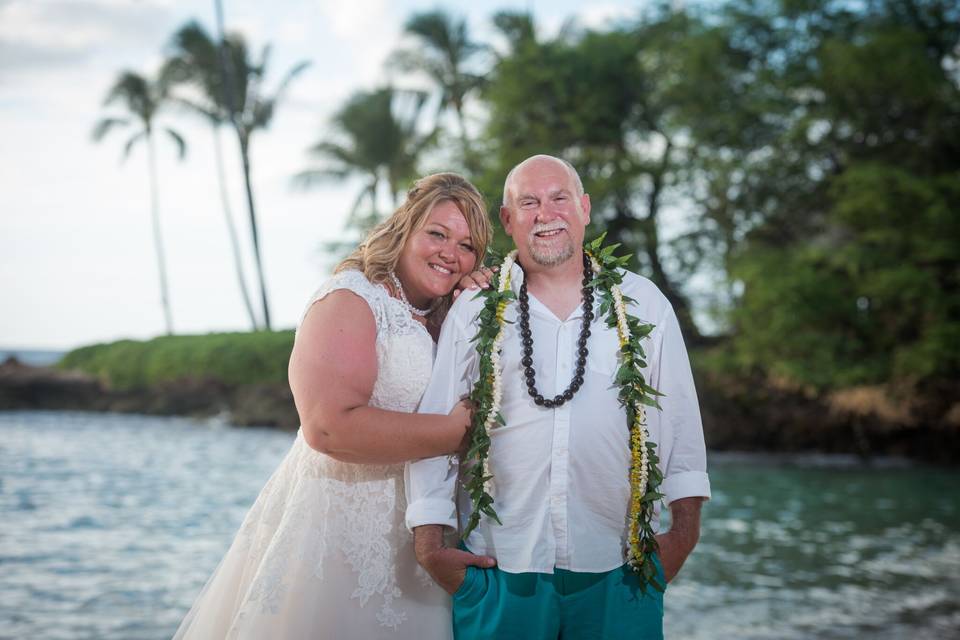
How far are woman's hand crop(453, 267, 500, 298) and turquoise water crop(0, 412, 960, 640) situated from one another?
5.12 m

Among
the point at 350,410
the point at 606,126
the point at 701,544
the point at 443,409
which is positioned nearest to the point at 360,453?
the point at 350,410

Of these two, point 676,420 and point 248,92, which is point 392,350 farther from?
point 248,92

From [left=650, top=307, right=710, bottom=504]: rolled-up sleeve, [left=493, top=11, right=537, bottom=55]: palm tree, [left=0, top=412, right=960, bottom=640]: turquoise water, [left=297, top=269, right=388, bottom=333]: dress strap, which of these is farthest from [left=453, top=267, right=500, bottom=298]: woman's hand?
[left=493, top=11, right=537, bottom=55]: palm tree

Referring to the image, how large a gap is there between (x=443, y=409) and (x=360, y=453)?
0.99 feet

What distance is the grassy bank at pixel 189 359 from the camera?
1026 inches

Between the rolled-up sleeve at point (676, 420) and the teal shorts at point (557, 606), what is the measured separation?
1.16 feet

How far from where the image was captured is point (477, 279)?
3.09 metres

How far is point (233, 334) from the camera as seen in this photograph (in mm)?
28688

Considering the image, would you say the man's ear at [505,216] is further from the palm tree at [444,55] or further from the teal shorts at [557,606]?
the palm tree at [444,55]

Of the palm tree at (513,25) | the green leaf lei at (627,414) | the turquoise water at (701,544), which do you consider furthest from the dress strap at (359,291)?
the palm tree at (513,25)

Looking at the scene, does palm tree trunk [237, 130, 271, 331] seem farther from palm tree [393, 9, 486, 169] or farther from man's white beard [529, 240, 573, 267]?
man's white beard [529, 240, 573, 267]

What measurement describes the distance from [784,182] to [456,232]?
19.7 meters

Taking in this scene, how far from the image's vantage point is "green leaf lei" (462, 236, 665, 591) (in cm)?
283

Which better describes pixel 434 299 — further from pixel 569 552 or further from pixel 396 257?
Answer: pixel 569 552
